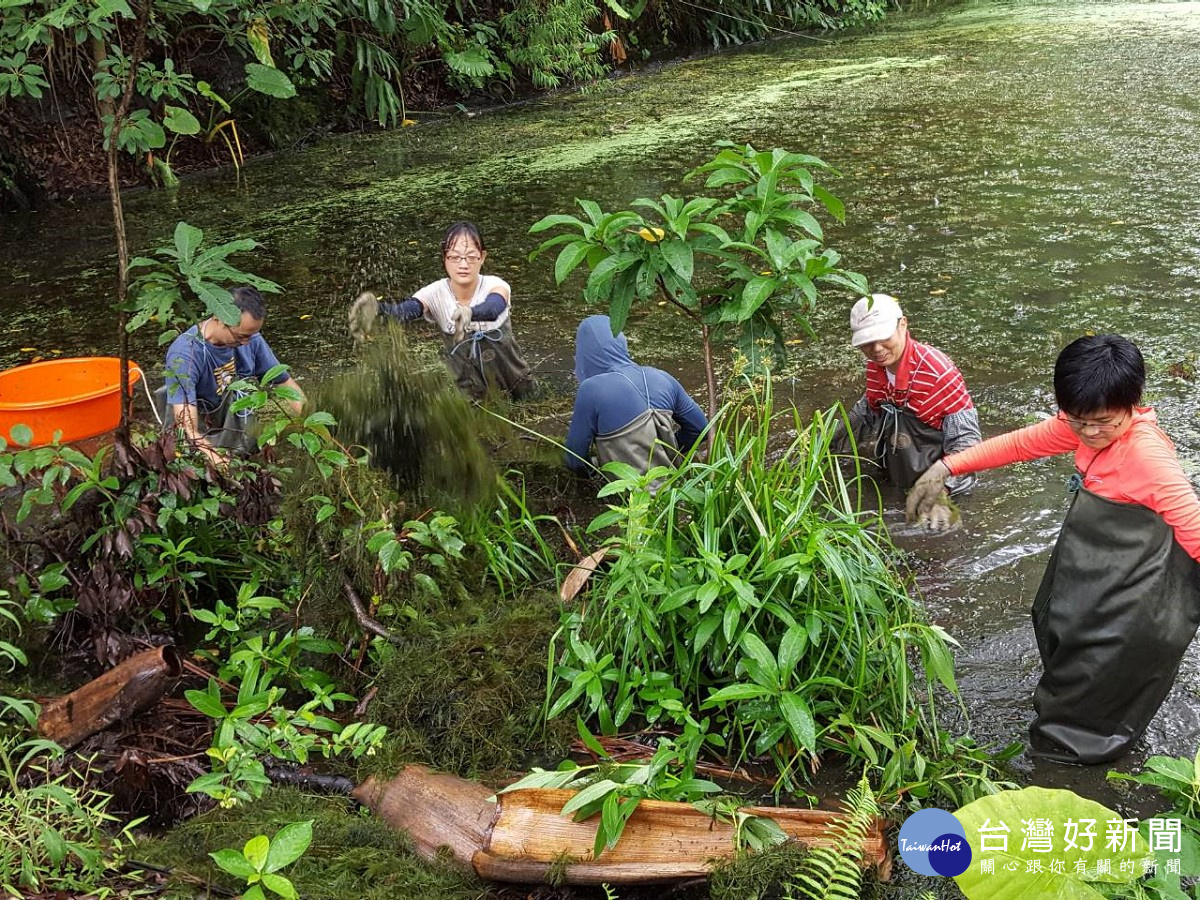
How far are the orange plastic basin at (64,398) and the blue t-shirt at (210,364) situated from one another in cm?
19

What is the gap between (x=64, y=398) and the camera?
4.56 meters

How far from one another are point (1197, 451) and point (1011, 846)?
2928 mm

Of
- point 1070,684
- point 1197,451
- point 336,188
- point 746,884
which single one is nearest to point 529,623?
point 746,884

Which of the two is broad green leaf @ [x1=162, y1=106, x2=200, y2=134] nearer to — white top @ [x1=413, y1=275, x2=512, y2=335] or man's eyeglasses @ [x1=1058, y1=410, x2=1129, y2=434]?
white top @ [x1=413, y1=275, x2=512, y2=335]

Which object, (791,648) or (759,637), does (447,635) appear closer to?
(759,637)

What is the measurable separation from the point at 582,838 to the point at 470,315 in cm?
330

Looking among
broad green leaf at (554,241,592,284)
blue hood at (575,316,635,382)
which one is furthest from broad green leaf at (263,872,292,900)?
blue hood at (575,316,635,382)

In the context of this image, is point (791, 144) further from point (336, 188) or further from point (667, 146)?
point (336, 188)

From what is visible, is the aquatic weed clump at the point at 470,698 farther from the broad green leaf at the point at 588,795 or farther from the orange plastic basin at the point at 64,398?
the orange plastic basin at the point at 64,398

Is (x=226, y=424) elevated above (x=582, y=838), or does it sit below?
above

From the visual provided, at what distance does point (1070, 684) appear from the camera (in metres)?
2.77

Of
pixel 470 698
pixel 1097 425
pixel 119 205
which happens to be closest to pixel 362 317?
pixel 119 205

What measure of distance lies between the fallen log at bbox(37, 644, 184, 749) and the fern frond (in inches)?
70.1

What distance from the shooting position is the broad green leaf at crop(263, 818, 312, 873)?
81.0 inches
